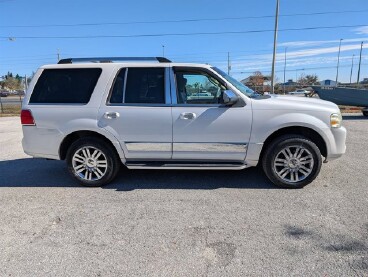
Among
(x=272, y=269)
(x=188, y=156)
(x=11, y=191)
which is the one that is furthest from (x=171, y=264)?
(x=11, y=191)

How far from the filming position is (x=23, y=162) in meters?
6.87

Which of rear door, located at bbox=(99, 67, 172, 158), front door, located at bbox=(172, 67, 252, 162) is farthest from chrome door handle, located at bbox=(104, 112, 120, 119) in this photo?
front door, located at bbox=(172, 67, 252, 162)

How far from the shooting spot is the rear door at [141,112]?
4902 millimetres

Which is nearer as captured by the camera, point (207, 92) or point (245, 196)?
point (245, 196)

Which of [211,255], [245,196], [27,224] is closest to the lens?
[211,255]

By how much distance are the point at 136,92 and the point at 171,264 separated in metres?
2.86

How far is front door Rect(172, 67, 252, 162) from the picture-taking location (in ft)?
15.8

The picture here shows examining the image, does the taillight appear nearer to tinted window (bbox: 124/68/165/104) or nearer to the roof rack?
the roof rack

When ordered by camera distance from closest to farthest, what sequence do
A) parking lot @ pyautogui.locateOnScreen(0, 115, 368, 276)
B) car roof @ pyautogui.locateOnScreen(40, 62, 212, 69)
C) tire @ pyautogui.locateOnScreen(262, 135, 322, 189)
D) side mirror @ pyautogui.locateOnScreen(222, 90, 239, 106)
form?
parking lot @ pyautogui.locateOnScreen(0, 115, 368, 276) → side mirror @ pyautogui.locateOnScreen(222, 90, 239, 106) → tire @ pyautogui.locateOnScreen(262, 135, 322, 189) → car roof @ pyautogui.locateOnScreen(40, 62, 212, 69)

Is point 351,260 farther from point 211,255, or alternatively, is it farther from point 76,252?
point 76,252

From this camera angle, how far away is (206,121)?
190 inches

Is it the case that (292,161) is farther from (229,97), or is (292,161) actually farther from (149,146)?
(149,146)

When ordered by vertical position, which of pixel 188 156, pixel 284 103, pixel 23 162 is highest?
pixel 284 103

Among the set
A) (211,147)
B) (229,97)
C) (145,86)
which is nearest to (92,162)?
(145,86)
